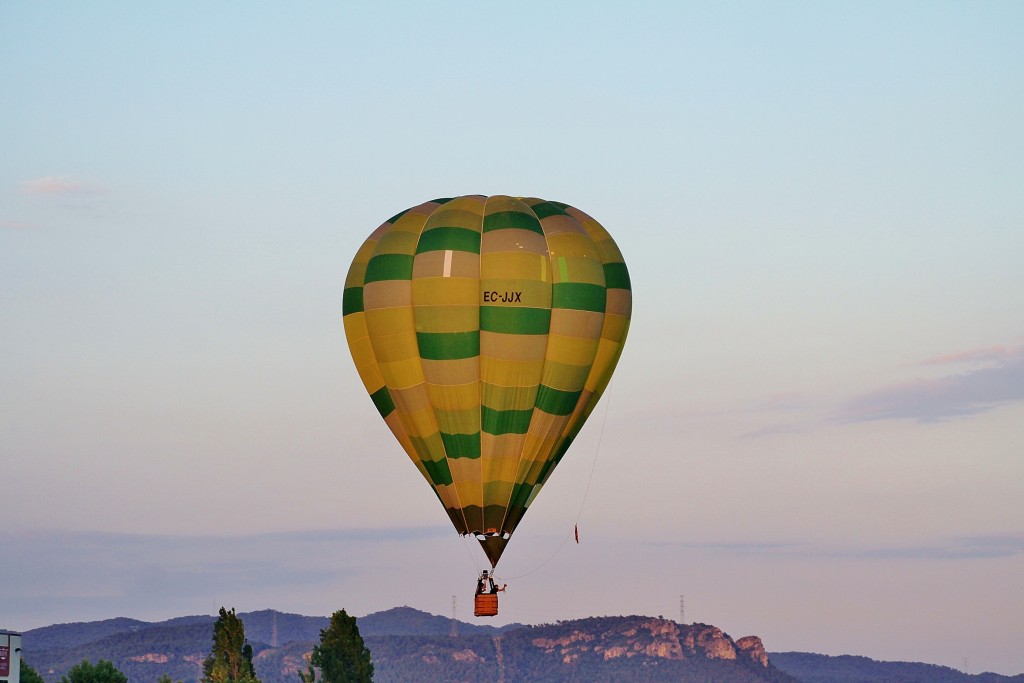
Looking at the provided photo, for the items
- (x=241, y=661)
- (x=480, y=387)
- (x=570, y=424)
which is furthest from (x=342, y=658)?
(x=480, y=387)

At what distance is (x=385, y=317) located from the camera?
56.8m

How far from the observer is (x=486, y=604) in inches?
2116

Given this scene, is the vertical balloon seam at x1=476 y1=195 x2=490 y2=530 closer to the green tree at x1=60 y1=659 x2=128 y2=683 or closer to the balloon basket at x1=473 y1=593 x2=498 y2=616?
the balloon basket at x1=473 y1=593 x2=498 y2=616

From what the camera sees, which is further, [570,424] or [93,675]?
[93,675]

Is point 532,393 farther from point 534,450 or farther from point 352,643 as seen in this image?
point 352,643

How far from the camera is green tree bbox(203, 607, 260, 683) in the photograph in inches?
4456

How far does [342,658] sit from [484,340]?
259 feet

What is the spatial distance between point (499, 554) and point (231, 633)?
62198 mm

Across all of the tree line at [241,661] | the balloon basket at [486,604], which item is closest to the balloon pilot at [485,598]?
the balloon basket at [486,604]

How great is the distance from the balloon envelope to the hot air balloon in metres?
0.03

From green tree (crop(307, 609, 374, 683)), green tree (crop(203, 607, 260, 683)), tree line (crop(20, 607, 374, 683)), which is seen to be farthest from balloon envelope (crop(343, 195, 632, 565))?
green tree (crop(307, 609, 374, 683))

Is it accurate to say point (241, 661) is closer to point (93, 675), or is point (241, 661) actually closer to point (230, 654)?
point (230, 654)

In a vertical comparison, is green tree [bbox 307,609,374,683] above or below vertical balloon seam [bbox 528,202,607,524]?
below

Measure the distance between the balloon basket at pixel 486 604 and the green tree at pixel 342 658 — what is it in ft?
244
